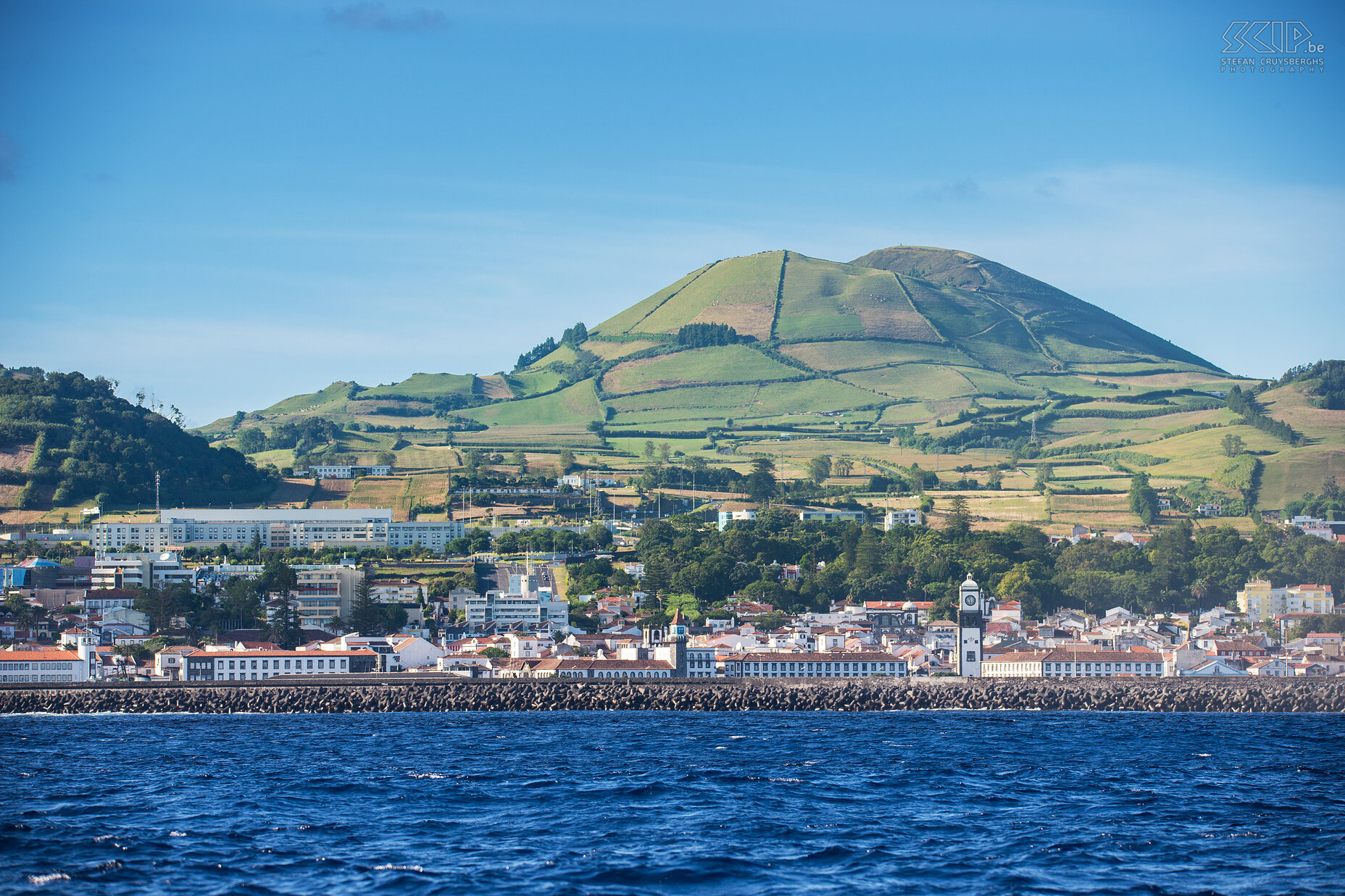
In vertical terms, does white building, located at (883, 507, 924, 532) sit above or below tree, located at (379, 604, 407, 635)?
above

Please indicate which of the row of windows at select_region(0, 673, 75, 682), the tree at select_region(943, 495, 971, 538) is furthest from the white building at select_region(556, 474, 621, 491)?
the row of windows at select_region(0, 673, 75, 682)

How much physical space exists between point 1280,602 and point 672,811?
265 ft

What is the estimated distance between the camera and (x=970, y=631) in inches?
3167

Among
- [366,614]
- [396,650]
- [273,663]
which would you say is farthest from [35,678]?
[366,614]

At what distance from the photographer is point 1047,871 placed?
96.4ft

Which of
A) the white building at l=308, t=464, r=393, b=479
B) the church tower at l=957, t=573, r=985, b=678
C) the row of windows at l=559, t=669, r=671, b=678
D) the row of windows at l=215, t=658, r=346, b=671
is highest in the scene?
the white building at l=308, t=464, r=393, b=479

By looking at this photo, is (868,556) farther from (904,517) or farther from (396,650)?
(396,650)

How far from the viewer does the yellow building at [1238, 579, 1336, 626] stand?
105 m

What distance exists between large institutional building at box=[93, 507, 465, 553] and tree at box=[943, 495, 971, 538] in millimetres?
44139

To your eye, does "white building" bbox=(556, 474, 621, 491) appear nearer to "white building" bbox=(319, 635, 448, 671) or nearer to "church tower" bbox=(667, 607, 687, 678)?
"white building" bbox=(319, 635, 448, 671)

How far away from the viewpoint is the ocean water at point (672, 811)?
94.6ft

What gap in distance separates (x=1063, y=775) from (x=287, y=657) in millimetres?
49924

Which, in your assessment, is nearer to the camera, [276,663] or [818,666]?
[276,663]

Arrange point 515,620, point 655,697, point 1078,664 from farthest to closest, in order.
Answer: point 515,620
point 1078,664
point 655,697
